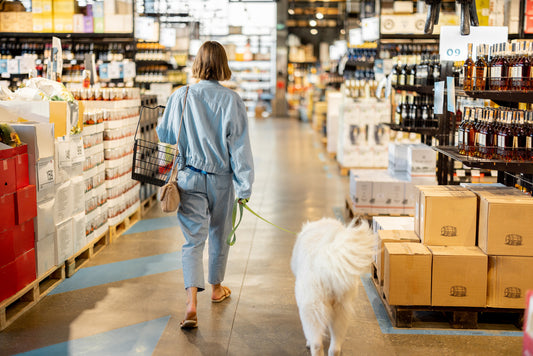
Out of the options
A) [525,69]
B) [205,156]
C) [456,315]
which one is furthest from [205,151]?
[525,69]

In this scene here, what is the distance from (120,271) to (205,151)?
171 cm

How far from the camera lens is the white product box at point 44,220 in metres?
4.12

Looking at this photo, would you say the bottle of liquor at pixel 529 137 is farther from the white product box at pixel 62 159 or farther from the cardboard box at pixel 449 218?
the white product box at pixel 62 159

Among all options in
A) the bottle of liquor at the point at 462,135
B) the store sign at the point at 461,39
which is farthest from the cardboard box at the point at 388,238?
the store sign at the point at 461,39

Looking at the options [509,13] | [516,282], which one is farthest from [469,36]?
[509,13]

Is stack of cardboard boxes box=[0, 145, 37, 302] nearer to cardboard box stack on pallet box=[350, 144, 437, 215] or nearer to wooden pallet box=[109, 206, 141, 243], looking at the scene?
wooden pallet box=[109, 206, 141, 243]

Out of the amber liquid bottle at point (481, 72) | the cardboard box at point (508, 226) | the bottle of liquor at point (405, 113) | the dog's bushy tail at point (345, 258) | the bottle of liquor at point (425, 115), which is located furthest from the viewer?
the bottle of liquor at point (405, 113)

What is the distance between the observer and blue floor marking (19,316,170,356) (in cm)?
341

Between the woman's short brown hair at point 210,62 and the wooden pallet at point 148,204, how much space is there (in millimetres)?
3705

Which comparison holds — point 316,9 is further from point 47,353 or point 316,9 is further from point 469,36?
point 47,353

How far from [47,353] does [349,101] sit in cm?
736

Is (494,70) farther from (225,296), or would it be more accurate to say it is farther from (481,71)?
(225,296)

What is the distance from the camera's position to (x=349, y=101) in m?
9.96

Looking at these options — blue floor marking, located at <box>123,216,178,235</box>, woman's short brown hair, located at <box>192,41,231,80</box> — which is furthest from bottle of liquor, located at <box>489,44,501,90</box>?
blue floor marking, located at <box>123,216,178,235</box>
